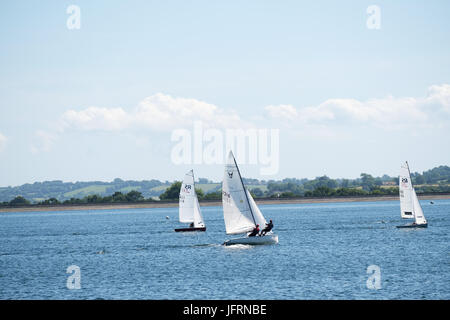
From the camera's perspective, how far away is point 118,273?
59875 mm

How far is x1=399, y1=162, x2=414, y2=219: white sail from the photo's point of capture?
101 metres

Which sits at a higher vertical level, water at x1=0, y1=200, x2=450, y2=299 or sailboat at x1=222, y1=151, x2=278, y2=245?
sailboat at x1=222, y1=151, x2=278, y2=245
